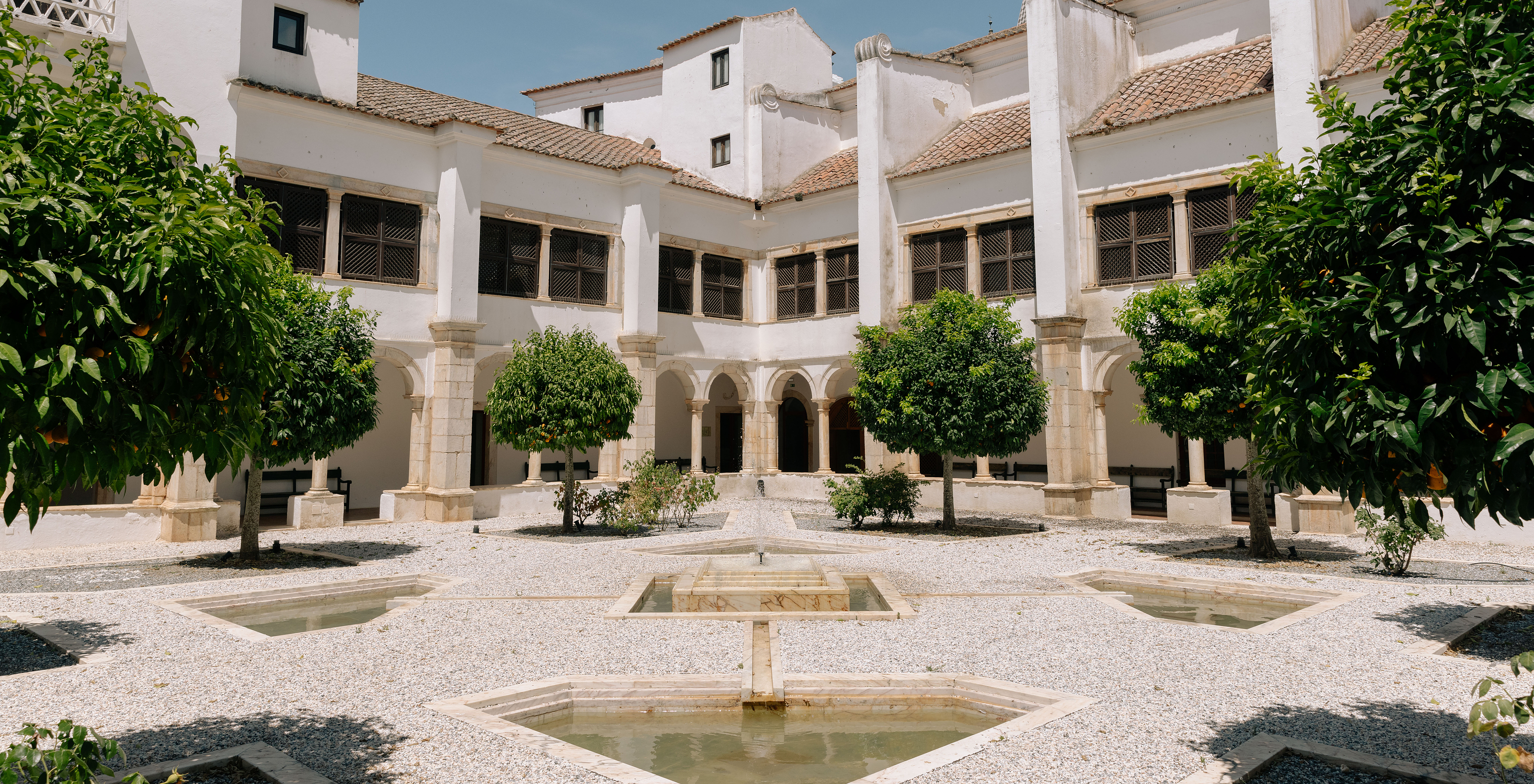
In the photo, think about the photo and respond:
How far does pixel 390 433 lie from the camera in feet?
65.2

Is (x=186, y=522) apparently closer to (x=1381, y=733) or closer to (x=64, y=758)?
(x=64, y=758)

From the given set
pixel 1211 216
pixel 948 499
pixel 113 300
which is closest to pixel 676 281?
pixel 948 499

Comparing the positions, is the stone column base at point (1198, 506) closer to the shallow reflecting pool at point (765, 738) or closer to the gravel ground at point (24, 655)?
the shallow reflecting pool at point (765, 738)

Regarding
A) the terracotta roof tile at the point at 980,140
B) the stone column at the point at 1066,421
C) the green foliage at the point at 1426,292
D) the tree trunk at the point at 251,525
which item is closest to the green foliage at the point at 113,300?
the green foliage at the point at 1426,292

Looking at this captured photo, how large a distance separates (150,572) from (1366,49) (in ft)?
66.3

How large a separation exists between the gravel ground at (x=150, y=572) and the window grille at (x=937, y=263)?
13.2 m

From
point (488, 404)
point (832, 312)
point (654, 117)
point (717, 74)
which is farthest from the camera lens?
point (654, 117)

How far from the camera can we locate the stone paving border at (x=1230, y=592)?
7.68 meters

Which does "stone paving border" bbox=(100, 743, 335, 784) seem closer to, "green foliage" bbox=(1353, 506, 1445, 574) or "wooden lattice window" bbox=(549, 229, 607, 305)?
"green foliage" bbox=(1353, 506, 1445, 574)

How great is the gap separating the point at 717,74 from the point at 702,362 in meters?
7.77

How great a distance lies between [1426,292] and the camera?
3041 millimetres

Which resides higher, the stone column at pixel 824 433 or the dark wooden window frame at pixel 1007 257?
the dark wooden window frame at pixel 1007 257

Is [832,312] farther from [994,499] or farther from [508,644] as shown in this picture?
[508,644]

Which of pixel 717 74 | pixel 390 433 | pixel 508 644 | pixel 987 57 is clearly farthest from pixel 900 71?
pixel 508 644
